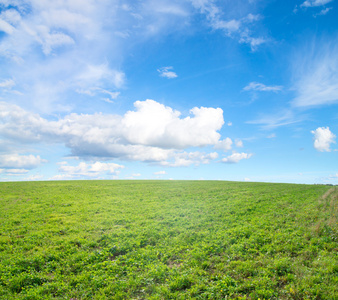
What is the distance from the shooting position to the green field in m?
10.2

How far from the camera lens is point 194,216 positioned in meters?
23.1

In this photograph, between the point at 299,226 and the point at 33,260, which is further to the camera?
the point at 299,226

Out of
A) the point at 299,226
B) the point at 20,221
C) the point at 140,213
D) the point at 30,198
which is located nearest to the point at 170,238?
the point at 140,213

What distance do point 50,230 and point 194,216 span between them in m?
14.1

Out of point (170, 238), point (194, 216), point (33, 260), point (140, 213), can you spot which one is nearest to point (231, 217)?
point (194, 216)

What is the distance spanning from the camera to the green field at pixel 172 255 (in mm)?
10164

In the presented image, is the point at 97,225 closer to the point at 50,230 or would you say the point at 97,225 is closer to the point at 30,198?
the point at 50,230

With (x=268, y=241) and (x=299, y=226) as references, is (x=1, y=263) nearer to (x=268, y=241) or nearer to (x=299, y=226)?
(x=268, y=241)

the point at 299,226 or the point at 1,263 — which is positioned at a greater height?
the point at 299,226

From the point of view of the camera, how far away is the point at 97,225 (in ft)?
66.9

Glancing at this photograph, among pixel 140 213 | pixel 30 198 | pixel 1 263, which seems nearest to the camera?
pixel 1 263

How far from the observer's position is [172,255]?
46.6 feet

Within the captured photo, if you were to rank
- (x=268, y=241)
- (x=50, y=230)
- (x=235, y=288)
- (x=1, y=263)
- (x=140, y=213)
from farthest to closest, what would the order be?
(x=140, y=213), (x=50, y=230), (x=268, y=241), (x=1, y=263), (x=235, y=288)

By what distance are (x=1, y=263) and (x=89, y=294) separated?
23.5 feet
